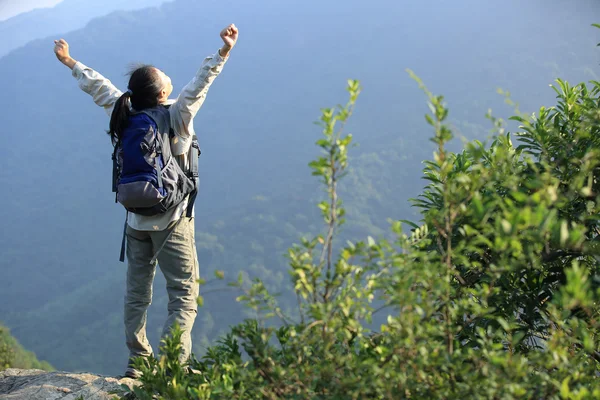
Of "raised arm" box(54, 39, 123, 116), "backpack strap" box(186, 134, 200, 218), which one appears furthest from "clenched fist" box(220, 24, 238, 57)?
"raised arm" box(54, 39, 123, 116)

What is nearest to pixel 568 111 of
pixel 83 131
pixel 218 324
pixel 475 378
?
pixel 475 378

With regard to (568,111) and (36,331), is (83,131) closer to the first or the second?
(36,331)

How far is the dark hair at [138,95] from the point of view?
2812 millimetres

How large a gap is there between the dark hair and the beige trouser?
1.72ft

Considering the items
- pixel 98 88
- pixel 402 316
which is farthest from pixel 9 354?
pixel 402 316

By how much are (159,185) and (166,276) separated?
508 millimetres

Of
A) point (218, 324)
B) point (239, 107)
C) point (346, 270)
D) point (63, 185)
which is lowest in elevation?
point (346, 270)

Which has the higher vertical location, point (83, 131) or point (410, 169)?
point (83, 131)

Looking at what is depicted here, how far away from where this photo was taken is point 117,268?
7794cm

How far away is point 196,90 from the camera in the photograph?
276 cm

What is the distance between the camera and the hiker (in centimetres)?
278

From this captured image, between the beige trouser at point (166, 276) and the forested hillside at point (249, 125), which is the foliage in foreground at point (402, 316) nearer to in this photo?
the beige trouser at point (166, 276)

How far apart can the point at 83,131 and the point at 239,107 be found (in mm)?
31468

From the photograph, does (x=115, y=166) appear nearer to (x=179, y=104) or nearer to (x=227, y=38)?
(x=179, y=104)
